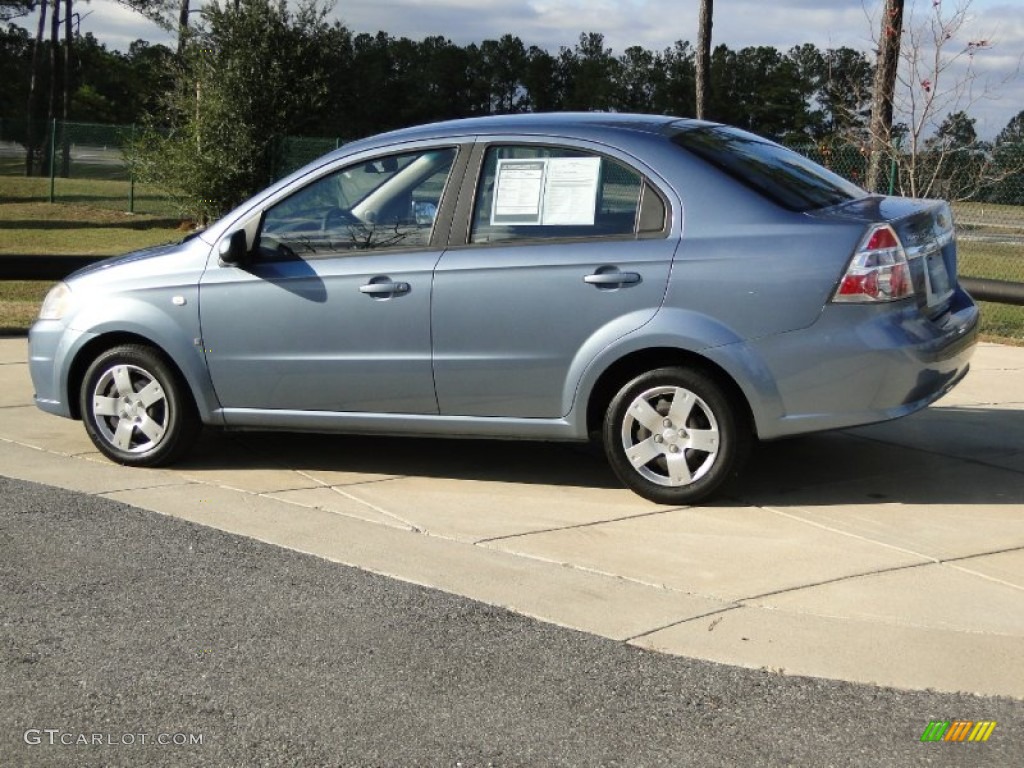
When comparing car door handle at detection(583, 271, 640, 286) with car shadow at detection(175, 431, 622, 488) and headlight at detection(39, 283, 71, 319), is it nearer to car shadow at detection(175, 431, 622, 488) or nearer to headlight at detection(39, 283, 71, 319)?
car shadow at detection(175, 431, 622, 488)

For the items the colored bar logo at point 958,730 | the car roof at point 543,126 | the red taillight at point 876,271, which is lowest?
the colored bar logo at point 958,730

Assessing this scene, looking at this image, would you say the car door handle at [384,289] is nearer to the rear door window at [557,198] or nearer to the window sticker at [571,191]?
the rear door window at [557,198]

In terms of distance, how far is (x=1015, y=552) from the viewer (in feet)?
19.2

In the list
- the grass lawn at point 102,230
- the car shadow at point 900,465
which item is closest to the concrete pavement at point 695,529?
the car shadow at point 900,465

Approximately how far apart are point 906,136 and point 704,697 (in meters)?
12.5

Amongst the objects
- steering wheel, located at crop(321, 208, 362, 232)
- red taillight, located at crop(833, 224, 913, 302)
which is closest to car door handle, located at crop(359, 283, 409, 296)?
steering wheel, located at crop(321, 208, 362, 232)

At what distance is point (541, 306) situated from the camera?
256 inches

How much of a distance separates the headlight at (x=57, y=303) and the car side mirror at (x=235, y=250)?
3.23ft

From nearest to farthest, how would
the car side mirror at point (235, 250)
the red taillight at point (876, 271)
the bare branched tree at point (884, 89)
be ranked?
the red taillight at point (876, 271) < the car side mirror at point (235, 250) < the bare branched tree at point (884, 89)

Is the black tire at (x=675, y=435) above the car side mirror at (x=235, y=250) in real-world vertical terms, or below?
below

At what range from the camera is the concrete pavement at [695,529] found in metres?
4.90

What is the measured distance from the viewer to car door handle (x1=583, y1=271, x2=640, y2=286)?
6359 millimetres

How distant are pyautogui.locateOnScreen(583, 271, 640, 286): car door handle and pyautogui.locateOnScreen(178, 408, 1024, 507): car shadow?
1.14m

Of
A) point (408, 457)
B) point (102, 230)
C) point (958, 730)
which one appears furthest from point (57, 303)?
point (102, 230)
